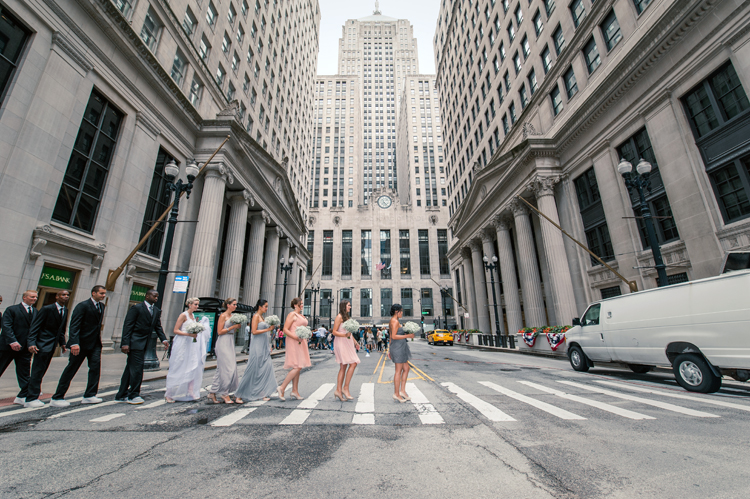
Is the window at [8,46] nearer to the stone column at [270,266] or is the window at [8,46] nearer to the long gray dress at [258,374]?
the long gray dress at [258,374]

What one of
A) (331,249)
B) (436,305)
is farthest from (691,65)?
(331,249)

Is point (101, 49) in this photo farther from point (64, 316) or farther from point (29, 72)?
point (64, 316)

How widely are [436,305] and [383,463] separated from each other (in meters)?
72.4

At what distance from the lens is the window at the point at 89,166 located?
1378 cm

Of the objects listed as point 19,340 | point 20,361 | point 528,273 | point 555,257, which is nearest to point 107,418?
point 20,361

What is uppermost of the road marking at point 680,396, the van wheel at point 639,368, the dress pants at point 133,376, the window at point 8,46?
the window at point 8,46

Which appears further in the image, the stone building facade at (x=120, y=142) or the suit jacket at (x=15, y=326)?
the stone building facade at (x=120, y=142)

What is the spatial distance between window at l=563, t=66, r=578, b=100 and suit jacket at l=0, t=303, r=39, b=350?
3041cm

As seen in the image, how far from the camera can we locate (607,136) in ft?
66.6

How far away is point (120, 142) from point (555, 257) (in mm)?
28304

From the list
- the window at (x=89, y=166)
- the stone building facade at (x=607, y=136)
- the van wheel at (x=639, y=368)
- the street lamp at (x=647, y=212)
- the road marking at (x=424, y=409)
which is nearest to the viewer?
the road marking at (x=424, y=409)

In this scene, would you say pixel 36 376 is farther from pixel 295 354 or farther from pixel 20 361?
pixel 295 354

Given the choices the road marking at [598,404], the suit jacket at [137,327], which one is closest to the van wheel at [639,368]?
the road marking at [598,404]

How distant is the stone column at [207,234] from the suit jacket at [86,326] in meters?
15.2
